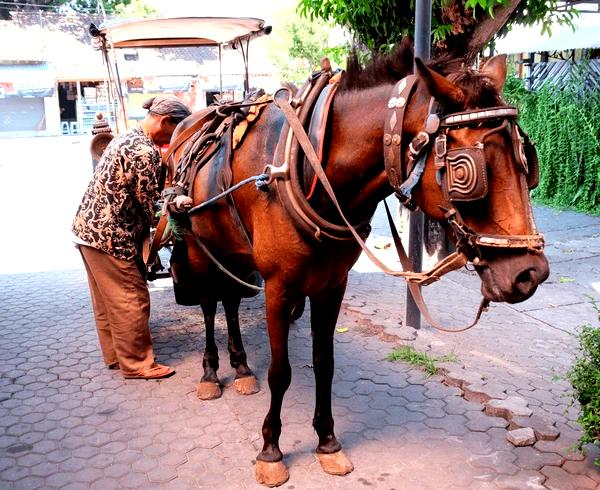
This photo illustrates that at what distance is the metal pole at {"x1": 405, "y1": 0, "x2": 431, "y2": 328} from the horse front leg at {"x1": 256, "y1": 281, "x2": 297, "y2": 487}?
Answer: 2.02 meters

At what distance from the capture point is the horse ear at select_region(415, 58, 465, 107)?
205 cm

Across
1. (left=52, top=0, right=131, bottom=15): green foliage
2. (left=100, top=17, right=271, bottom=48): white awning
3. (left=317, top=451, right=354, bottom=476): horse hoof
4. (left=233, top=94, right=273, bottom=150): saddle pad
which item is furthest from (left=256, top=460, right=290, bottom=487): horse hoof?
(left=52, top=0, right=131, bottom=15): green foliage

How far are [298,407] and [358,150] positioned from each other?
6.50 feet

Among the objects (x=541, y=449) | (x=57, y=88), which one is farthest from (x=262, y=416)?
(x=57, y=88)

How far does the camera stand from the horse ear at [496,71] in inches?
85.7

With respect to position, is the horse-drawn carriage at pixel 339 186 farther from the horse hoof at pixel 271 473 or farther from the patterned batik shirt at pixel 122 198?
the patterned batik shirt at pixel 122 198

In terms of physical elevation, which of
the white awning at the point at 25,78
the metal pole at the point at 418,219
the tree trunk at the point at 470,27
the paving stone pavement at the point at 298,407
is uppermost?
the white awning at the point at 25,78

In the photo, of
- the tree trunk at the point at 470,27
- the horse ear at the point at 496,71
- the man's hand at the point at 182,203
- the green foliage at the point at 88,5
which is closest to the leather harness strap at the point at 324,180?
the horse ear at the point at 496,71

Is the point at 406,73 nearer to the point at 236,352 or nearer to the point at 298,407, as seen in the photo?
the point at 298,407

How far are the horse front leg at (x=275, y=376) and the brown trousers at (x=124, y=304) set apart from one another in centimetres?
148

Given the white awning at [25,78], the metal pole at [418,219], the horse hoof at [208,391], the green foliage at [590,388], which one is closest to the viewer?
the green foliage at [590,388]

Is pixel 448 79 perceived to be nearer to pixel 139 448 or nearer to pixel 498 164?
pixel 498 164

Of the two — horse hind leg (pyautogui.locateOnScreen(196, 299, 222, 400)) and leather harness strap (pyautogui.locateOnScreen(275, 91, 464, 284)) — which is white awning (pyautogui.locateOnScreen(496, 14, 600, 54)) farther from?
leather harness strap (pyautogui.locateOnScreen(275, 91, 464, 284))

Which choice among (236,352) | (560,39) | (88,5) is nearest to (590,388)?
(236,352)
